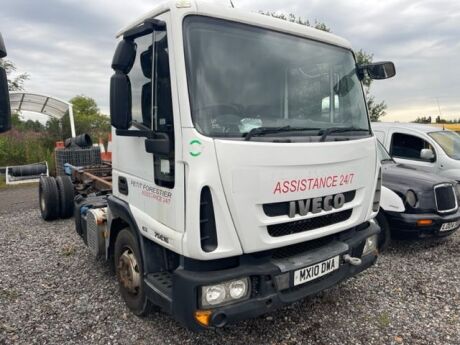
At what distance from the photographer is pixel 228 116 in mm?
2479

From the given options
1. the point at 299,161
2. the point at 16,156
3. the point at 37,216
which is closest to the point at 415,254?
the point at 299,161

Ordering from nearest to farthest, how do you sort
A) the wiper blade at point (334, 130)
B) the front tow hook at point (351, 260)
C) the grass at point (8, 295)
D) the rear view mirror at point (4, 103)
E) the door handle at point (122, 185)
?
the rear view mirror at point (4, 103)
the wiper blade at point (334, 130)
the front tow hook at point (351, 260)
the door handle at point (122, 185)
the grass at point (8, 295)

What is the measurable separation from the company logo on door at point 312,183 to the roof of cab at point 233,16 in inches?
47.6

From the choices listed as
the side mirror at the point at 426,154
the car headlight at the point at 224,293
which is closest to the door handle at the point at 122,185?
the car headlight at the point at 224,293

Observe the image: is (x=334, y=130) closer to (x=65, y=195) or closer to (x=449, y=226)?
(x=449, y=226)

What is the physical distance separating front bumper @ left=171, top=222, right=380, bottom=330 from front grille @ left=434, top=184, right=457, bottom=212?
8.69 ft

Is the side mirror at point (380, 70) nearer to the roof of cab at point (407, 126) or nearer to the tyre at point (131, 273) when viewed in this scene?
the tyre at point (131, 273)

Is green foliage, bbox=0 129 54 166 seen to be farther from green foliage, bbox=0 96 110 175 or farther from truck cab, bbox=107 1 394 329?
truck cab, bbox=107 1 394 329

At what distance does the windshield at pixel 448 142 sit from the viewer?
6.98 m

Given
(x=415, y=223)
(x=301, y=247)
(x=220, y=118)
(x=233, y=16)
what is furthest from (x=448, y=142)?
(x=220, y=118)

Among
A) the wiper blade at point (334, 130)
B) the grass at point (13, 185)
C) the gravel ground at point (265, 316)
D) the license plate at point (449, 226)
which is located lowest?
the gravel ground at point (265, 316)

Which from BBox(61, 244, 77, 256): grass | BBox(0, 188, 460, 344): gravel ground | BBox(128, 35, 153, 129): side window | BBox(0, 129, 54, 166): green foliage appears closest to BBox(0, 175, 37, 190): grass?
BBox(0, 129, 54, 166): green foliage

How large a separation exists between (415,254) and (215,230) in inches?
149

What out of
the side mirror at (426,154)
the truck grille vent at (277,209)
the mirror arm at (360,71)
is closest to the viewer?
the truck grille vent at (277,209)
